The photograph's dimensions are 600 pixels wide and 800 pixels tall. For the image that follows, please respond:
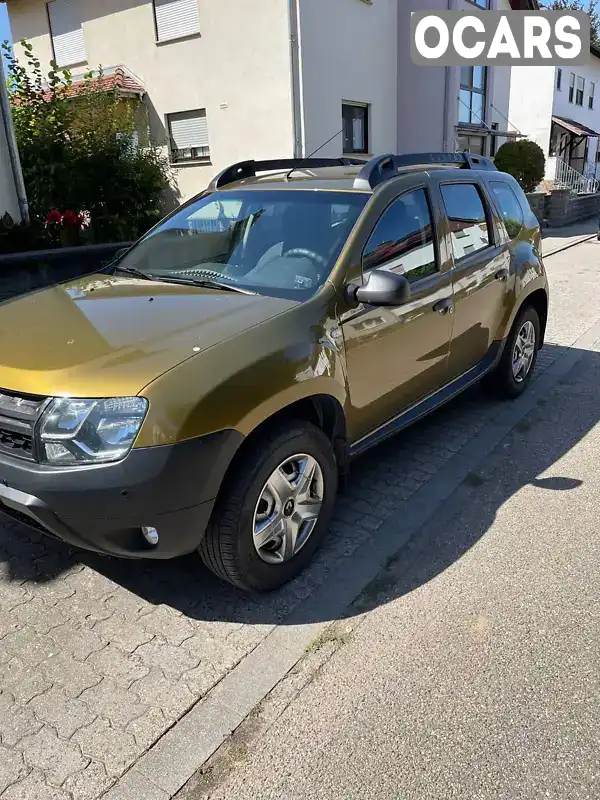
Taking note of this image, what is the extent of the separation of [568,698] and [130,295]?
8.63ft

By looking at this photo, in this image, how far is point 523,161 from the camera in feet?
70.7

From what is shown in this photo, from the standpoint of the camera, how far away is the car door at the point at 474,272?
416 centimetres

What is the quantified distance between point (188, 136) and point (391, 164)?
1382 cm

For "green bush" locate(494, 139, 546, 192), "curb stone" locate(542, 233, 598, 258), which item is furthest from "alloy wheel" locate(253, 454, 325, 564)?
"green bush" locate(494, 139, 546, 192)

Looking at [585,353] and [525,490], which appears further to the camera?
[585,353]

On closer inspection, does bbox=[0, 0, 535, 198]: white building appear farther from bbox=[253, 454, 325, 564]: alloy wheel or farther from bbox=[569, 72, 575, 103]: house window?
bbox=[569, 72, 575, 103]: house window

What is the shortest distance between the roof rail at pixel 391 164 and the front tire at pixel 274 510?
1.49 m

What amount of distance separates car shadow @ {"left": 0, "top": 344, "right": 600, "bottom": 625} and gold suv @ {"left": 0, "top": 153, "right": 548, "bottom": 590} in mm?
162

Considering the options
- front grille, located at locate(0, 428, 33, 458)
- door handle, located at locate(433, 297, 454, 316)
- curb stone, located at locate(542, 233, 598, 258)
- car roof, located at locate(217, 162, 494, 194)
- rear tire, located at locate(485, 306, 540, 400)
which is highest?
car roof, located at locate(217, 162, 494, 194)

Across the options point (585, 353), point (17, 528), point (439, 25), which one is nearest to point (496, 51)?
point (439, 25)

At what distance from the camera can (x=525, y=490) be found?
4.01 metres

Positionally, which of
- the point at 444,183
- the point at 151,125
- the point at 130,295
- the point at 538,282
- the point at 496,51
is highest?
the point at 496,51

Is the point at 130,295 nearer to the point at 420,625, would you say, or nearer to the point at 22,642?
the point at 22,642

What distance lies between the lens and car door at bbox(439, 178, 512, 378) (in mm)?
4164
